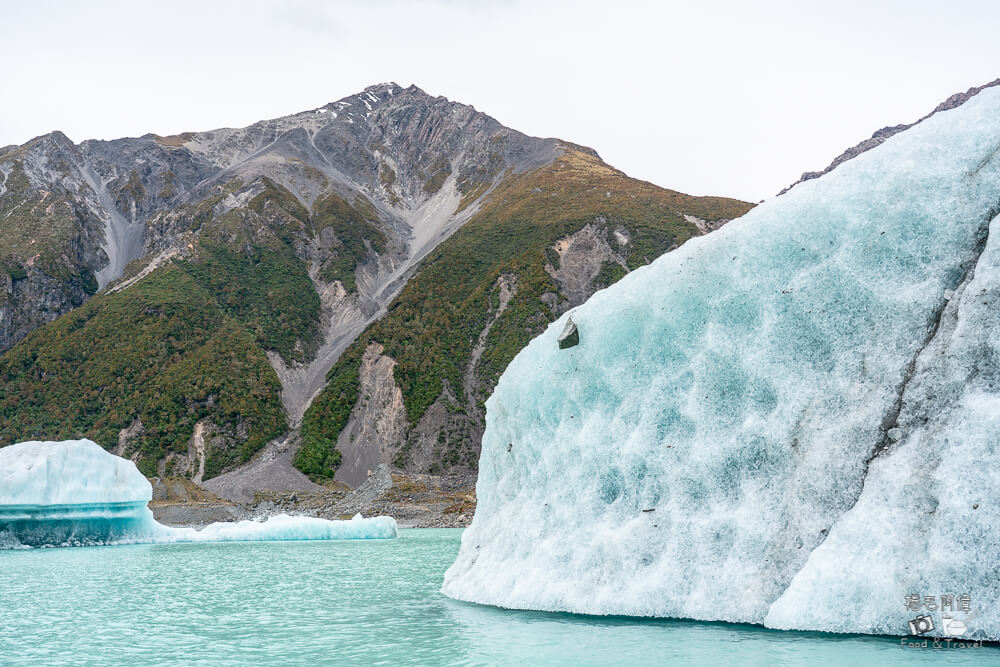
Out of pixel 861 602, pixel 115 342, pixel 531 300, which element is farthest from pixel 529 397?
pixel 115 342

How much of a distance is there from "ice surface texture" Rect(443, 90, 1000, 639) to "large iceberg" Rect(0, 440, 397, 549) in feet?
108

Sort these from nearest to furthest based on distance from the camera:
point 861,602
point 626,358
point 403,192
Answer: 1. point 861,602
2. point 626,358
3. point 403,192

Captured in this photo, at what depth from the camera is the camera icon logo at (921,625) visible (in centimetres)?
762

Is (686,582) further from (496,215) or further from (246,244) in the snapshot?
(246,244)

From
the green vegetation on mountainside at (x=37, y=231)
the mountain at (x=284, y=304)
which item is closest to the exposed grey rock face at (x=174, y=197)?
the green vegetation on mountainside at (x=37, y=231)

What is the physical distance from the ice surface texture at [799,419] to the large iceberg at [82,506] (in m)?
33.0

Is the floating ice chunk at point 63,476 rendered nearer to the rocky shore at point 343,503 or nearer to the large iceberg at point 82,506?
the large iceberg at point 82,506

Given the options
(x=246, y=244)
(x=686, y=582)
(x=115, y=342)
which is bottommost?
(x=686, y=582)

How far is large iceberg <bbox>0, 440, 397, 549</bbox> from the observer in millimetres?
35125

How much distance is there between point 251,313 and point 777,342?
11199cm

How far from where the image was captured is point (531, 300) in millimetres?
93062
